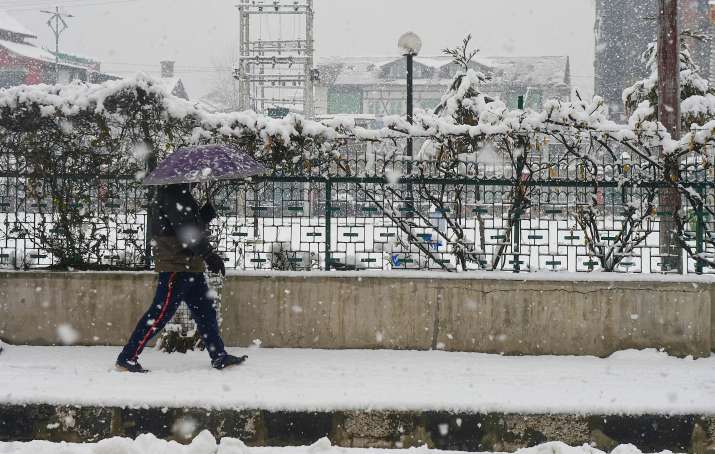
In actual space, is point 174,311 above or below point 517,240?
below

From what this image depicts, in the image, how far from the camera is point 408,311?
26.7ft

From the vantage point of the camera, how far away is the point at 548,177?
27.2 feet

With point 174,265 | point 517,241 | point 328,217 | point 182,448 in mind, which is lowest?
point 182,448

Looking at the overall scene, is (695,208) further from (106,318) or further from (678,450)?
(106,318)

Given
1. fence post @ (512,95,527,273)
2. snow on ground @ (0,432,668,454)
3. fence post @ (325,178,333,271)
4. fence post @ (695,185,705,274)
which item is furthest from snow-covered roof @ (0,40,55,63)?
snow on ground @ (0,432,668,454)

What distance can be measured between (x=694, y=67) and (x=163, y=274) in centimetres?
1002

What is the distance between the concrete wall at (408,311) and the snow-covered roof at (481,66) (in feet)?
180

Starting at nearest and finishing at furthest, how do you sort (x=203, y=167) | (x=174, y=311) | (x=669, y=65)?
(x=203, y=167), (x=174, y=311), (x=669, y=65)

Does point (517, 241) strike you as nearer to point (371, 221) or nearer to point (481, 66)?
point (371, 221)

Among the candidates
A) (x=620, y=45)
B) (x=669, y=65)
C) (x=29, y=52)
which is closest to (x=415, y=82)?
(x=620, y=45)

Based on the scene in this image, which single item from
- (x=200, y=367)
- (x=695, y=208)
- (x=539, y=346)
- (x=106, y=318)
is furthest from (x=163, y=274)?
(x=695, y=208)

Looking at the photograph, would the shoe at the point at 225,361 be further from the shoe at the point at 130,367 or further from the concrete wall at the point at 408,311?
the concrete wall at the point at 408,311

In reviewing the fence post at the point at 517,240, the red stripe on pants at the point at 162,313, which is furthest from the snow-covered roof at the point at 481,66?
the red stripe on pants at the point at 162,313

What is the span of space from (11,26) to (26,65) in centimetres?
538
